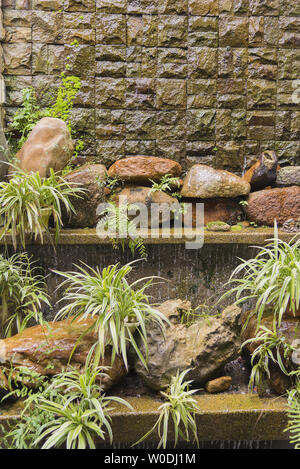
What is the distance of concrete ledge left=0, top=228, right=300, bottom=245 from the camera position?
127 inches

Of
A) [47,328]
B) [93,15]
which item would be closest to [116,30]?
[93,15]

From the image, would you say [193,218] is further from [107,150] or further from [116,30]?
[116,30]

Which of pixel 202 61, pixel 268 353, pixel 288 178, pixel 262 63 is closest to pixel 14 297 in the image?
pixel 268 353

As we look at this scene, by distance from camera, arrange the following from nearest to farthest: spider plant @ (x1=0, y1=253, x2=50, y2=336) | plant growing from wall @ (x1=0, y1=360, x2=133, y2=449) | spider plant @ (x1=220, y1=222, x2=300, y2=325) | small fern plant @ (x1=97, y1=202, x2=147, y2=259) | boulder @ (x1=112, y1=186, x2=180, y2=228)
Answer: plant growing from wall @ (x1=0, y1=360, x2=133, y2=449) < spider plant @ (x1=220, y1=222, x2=300, y2=325) < spider plant @ (x1=0, y1=253, x2=50, y2=336) < small fern plant @ (x1=97, y1=202, x2=147, y2=259) < boulder @ (x1=112, y1=186, x2=180, y2=228)

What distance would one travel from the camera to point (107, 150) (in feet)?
13.6

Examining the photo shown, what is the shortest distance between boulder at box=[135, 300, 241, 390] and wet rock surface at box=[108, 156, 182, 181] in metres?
1.64

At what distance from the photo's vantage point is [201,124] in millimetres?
4164

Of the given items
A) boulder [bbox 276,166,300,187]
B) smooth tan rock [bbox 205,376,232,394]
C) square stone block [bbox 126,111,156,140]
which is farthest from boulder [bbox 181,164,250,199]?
smooth tan rock [bbox 205,376,232,394]

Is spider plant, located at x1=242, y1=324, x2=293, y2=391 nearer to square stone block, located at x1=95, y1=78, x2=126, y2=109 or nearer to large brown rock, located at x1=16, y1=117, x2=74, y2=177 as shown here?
large brown rock, located at x1=16, y1=117, x2=74, y2=177

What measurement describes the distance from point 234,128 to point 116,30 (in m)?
1.55

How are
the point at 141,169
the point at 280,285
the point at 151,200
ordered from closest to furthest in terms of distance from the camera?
1. the point at 280,285
2. the point at 151,200
3. the point at 141,169

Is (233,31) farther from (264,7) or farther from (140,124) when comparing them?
(140,124)

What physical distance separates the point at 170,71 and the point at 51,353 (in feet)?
9.98

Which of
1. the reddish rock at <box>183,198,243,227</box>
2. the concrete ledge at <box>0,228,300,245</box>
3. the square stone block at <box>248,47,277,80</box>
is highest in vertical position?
the square stone block at <box>248,47,277,80</box>
